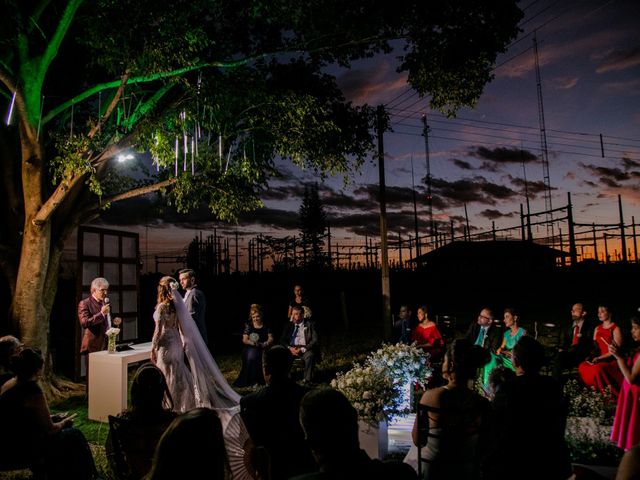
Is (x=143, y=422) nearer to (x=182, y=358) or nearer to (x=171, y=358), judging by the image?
(x=171, y=358)

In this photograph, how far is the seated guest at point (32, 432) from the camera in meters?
3.66

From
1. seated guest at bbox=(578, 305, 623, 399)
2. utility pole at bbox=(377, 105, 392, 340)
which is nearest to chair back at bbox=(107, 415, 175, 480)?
seated guest at bbox=(578, 305, 623, 399)

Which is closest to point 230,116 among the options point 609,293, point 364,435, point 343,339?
point 364,435

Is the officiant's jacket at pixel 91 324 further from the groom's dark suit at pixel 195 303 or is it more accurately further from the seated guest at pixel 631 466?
the seated guest at pixel 631 466

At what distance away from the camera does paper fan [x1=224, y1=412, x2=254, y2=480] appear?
3340 millimetres

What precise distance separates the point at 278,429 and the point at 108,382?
4.86m

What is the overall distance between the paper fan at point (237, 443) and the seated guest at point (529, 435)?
1.66 metres

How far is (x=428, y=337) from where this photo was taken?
9.62m

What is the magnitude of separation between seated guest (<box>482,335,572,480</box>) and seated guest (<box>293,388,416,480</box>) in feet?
A: 5.06

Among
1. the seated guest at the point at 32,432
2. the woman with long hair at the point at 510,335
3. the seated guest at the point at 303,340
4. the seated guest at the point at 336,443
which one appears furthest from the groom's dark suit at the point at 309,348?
the seated guest at the point at 336,443

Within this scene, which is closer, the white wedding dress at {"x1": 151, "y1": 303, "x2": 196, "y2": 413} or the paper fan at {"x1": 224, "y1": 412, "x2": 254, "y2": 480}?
the paper fan at {"x1": 224, "y1": 412, "x2": 254, "y2": 480}

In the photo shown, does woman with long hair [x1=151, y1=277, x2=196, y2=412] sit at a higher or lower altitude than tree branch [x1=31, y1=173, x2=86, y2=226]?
A: lower

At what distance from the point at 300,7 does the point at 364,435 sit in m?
6.29

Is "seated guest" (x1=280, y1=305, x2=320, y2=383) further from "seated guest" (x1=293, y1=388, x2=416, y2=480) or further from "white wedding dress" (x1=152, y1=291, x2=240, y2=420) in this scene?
"seated guest" (x1=293, y1=388, x2=416, y2=480)
